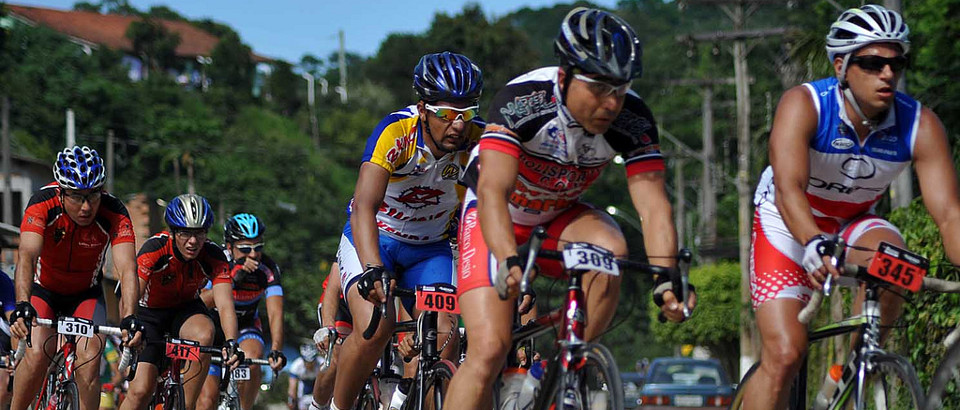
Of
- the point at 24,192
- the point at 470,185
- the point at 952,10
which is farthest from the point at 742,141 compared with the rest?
the point at 470,185

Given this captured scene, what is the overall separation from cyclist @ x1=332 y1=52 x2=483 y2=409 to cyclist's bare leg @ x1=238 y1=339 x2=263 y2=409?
4732 mm

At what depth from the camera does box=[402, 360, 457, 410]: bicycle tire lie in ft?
24.5

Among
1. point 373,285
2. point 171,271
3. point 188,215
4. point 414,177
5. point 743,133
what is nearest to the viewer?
point 373,285

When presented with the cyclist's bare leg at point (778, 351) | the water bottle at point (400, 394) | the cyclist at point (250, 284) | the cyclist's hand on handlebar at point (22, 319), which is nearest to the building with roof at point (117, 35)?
the cyclist at point (250, 284)

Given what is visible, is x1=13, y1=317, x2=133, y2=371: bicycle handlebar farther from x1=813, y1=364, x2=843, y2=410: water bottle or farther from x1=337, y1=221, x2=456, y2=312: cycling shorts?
x1=813, y1=364, x2=843, y2=410: water bottle

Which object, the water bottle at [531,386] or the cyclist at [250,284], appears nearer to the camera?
the water bottle at [531,386]

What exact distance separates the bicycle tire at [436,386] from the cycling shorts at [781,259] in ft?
5.39

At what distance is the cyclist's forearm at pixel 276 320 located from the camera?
1264cm

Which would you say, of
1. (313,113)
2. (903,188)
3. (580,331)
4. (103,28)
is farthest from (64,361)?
(103,28)

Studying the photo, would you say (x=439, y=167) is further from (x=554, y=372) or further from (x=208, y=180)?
(x=208, y=180)

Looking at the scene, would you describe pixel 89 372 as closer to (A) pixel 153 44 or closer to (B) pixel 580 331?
(B) pixel 580 331

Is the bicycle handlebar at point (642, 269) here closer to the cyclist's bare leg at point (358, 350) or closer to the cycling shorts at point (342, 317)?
the cyclist's bare leg at point (358, 350)

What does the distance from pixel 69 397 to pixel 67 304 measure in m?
1.16

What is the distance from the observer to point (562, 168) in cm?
654
